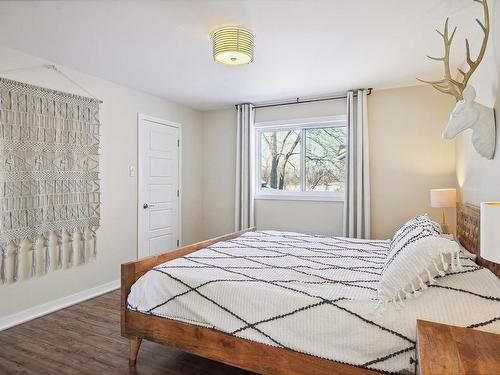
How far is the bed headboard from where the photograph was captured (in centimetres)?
192

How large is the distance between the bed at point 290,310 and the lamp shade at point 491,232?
0.38 metres

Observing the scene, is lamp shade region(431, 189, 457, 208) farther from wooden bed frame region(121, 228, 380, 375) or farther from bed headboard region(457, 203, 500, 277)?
wooden bed frame region(121, 228, 380, 375)

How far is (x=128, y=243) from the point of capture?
3.80 meters

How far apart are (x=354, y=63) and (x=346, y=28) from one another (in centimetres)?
74

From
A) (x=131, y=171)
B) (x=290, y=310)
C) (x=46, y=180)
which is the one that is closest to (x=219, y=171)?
(x=131, y=171)

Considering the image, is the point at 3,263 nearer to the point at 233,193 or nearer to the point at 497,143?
the point at 233,193

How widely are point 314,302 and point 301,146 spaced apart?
3.15m

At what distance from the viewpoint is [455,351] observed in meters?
1.04

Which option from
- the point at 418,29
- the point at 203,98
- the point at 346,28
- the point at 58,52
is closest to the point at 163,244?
the point at 203,98

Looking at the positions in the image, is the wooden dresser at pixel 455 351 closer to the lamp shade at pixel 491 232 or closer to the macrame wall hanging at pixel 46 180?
the lamp shade at pixel 491 232

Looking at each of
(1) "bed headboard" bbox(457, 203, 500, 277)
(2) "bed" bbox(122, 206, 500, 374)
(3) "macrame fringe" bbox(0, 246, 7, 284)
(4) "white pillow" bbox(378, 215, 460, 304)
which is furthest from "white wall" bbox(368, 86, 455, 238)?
(3) "macrame fringe" bbox(0, 246, 7, 284)

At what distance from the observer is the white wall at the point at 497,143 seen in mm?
1885

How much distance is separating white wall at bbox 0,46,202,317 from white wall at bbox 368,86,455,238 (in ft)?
9.63

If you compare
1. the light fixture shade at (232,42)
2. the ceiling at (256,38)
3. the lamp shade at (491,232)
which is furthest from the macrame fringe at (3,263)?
the lamp shade at (491,232)
